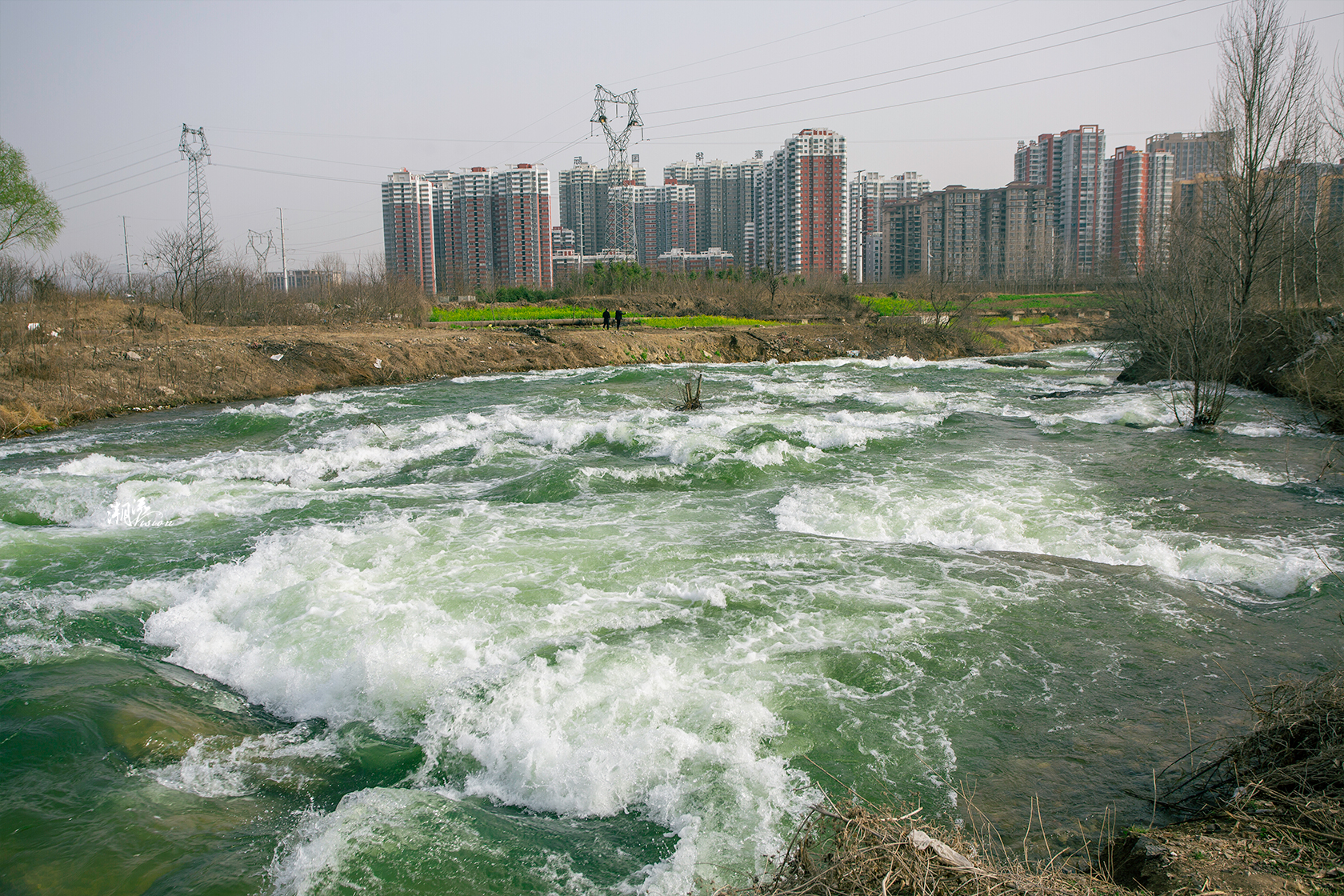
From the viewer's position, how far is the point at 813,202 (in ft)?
317

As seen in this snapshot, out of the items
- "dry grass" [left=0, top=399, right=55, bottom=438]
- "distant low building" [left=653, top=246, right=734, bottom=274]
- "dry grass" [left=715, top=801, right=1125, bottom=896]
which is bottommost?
"dry grass" [left=715, top=801, right=1125, bottom=896]

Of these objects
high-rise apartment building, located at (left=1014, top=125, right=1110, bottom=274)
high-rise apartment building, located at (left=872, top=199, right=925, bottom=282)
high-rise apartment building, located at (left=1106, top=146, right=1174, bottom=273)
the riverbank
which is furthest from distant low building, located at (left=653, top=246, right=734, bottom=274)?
the riverbank

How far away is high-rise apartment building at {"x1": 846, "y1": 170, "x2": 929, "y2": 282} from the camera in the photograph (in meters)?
117

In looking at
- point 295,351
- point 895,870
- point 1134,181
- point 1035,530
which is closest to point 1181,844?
point 895,870

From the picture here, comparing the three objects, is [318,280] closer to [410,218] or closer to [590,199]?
[410,218]

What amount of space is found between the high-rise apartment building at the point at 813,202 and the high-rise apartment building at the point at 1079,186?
28543 millimetres

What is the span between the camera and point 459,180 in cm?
10181

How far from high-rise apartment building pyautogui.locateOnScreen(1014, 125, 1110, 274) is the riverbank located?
7530cm

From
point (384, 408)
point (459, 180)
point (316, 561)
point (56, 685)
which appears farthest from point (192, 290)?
point (459, 180)

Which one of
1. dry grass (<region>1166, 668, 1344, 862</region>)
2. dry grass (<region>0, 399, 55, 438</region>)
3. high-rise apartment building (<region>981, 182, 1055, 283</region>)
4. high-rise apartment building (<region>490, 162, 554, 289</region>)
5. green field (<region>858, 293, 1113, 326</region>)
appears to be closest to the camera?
dry grass (<region>1166, 668, 1344, 862</region>)

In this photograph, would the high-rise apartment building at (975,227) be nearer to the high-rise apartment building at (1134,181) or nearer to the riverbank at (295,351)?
the high-rise apartment building at (1134,181)

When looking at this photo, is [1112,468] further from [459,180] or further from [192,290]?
[459,180]

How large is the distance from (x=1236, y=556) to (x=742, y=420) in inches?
390

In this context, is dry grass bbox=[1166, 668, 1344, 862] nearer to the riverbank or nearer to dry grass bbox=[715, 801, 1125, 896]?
dry grass bbox=[715, 801, 1125, 896]
